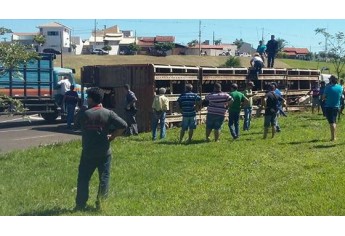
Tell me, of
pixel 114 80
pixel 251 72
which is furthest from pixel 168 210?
pixel 251 72

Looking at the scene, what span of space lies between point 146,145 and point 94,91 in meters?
6.76

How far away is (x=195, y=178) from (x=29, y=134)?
10349mm

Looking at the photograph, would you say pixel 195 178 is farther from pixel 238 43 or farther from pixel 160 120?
pixel 238 43

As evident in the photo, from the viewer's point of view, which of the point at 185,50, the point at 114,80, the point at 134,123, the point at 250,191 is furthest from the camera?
→ the point at 185,50

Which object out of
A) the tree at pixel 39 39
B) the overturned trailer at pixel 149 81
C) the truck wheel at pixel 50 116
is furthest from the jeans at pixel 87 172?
the truck wheel at pixel 50 116

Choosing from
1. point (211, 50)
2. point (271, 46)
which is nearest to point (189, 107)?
point (271, 46)

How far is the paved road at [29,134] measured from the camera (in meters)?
16.5

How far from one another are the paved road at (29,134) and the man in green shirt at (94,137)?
735 centimetres

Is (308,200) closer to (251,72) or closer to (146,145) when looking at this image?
(146,145)

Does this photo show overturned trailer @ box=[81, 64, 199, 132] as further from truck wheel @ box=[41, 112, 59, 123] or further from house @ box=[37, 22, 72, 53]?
house @ box=[37, 22, 72, 53]

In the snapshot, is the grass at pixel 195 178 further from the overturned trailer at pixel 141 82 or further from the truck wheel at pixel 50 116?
the truck wheel at pixel 50 116

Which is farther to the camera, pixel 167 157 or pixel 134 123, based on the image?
pixel 134 123

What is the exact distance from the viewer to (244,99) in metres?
15.3

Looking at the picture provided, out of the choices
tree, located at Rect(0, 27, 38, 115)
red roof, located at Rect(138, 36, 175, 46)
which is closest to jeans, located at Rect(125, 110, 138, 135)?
tree, located at Rect(0, 27, 38, 115)
